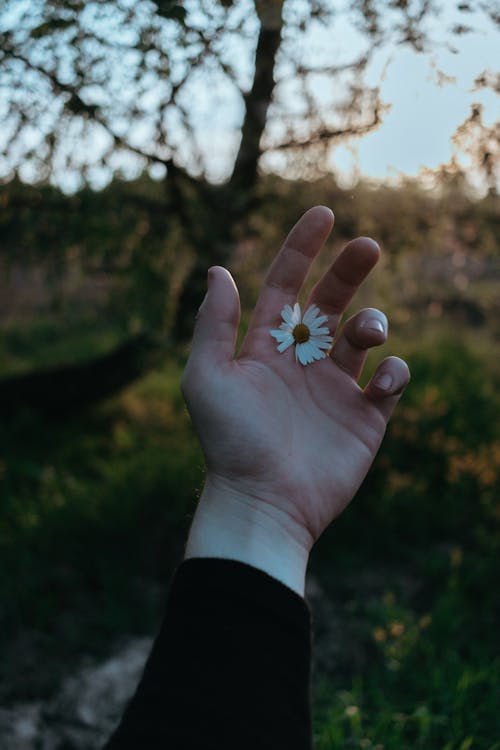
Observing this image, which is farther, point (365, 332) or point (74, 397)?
point (74, 397)

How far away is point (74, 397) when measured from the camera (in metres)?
6.06

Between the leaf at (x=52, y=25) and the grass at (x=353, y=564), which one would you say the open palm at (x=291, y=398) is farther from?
the grass at (x=353, y=564)

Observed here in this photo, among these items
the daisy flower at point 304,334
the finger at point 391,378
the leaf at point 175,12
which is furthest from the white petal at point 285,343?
the leaf at point 175,12

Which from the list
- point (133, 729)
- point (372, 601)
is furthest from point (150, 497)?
point (133, 729)

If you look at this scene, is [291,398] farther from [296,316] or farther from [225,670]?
[225,670]

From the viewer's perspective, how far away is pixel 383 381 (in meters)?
1.60

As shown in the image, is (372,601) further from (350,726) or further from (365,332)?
(365,332)

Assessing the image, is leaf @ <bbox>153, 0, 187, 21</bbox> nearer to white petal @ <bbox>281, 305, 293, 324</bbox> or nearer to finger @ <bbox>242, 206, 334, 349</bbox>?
finger @ <bbox>242, 206, 334, 349</bbox>

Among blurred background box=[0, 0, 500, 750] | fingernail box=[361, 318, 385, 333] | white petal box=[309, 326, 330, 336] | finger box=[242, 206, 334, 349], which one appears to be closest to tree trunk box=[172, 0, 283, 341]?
blurred background box=[0, 0, 500, 750]

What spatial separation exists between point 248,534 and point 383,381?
0.49m

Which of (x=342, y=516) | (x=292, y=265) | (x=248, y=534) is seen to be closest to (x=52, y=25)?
(x=292, y=265)

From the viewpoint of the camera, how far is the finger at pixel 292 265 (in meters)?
1.71

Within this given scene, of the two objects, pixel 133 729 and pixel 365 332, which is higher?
pixel 365 332

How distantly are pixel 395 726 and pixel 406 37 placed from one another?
242 centimetres
